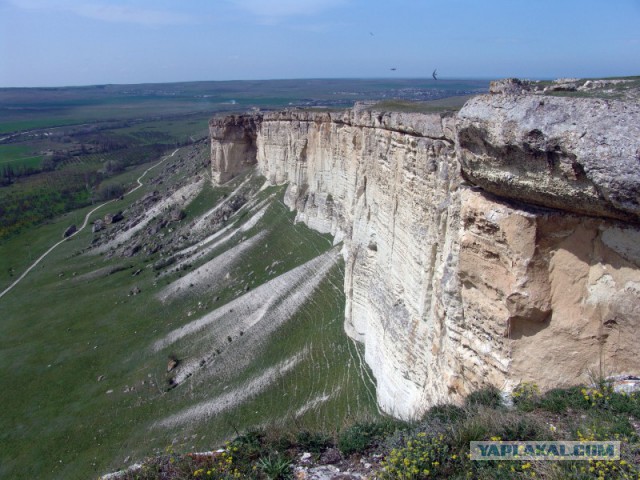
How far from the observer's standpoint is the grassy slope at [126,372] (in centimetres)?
1819

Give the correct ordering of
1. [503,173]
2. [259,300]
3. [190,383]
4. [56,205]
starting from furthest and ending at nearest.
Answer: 1. [56,205]
2. [259,300]
3. [190,383]
4. [503,173]

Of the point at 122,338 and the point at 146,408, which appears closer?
the point at 146,408

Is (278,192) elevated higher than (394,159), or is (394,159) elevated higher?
(394,159)

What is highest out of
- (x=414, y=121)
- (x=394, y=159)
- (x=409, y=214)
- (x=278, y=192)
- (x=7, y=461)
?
(x=414, y=121)

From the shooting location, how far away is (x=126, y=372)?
2544cm

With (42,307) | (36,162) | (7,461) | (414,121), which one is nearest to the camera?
(414,121)

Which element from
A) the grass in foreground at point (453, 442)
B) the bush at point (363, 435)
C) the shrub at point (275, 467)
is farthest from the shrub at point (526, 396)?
the shrub at point (275, 467)

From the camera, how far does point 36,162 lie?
10625cm

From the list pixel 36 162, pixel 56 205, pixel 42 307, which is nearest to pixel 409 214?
pixel 42 307

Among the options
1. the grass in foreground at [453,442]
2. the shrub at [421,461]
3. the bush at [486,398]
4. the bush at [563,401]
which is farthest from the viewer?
the bush at [486,398]

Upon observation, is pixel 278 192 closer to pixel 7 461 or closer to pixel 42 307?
pixel 42 307

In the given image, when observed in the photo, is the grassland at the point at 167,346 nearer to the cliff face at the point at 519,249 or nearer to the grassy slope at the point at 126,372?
the grassy slope at the point at 126,372

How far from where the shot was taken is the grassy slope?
18188 mm

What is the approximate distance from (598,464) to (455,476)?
4.94 feet
